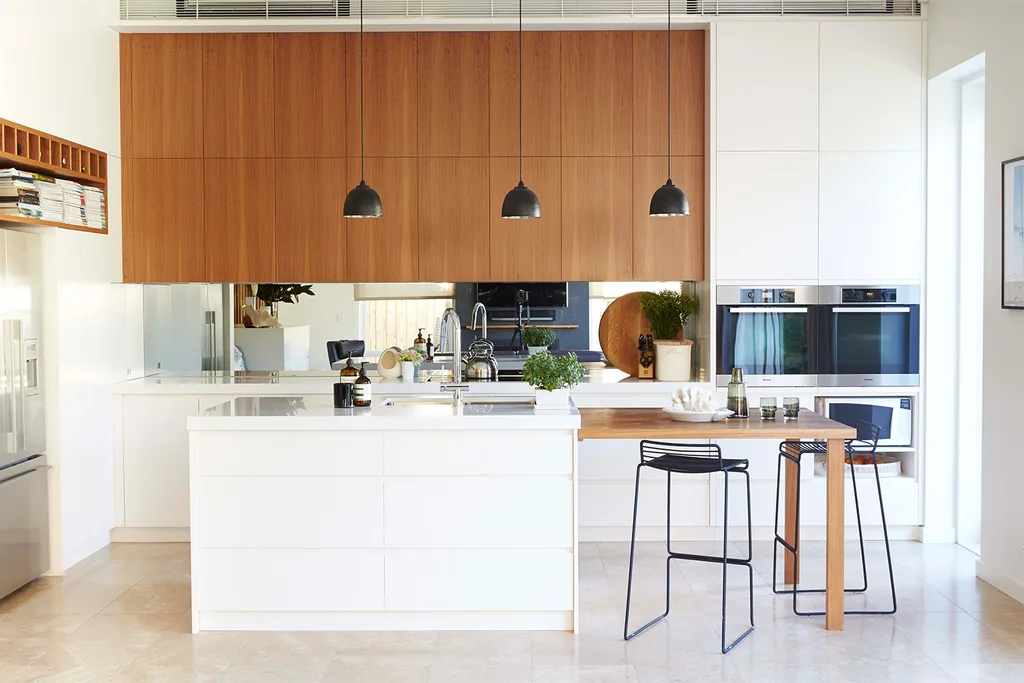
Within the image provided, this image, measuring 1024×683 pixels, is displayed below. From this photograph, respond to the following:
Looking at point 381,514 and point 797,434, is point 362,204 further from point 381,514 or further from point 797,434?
point 797,434

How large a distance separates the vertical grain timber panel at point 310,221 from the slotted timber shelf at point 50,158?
1.01 m

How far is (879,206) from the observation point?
555 centimetres

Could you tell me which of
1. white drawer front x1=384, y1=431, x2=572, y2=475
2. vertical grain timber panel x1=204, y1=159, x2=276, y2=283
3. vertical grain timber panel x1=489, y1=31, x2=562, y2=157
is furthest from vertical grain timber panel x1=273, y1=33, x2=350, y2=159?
white drawer front x1=384, y1=431, x2=572, y2=475

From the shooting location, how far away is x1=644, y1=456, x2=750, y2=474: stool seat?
3855 millimetres

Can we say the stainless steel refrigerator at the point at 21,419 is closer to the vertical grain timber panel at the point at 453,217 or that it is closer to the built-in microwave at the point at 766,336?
the vertical grain timber panel at the point at 453,217

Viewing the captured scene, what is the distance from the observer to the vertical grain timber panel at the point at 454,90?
5.73m

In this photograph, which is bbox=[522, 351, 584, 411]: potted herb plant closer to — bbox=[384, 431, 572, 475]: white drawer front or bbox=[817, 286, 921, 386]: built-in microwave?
bbox=[384, 431, 572, 475]: white drawer front

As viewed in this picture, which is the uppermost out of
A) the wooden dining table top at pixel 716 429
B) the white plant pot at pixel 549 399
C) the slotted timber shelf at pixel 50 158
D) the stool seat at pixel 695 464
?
the slotted timber shelf at pixel 50 158

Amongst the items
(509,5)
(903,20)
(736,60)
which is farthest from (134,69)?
(903,20)

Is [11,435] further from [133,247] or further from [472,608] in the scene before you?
[472,608]

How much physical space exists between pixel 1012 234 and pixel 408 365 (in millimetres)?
3325

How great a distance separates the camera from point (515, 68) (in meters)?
5.72

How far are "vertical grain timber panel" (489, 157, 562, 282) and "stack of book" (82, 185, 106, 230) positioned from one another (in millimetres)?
2240

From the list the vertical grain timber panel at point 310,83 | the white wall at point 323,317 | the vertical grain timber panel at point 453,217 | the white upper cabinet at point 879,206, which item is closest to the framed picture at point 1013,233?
the white upper cabinet at point 879,206
